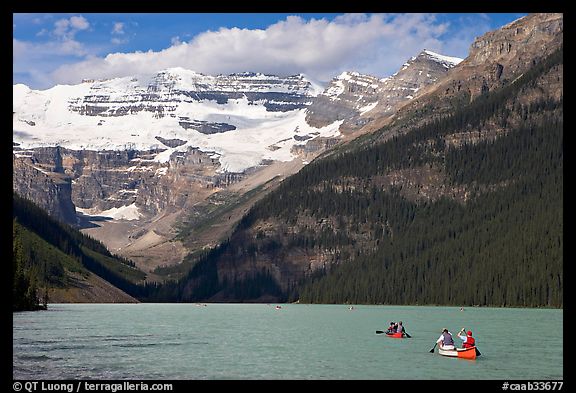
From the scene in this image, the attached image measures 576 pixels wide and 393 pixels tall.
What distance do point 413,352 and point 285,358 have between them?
1929 cm

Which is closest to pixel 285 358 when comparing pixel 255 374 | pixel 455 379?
pixel 255 374

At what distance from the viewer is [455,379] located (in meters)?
80.6
